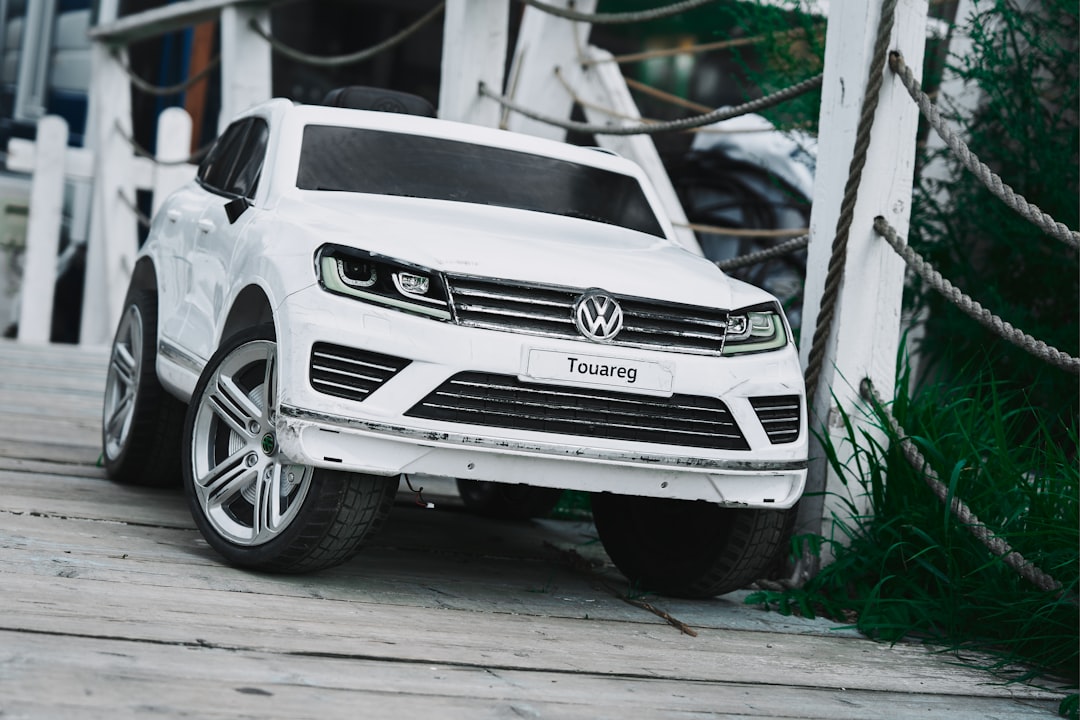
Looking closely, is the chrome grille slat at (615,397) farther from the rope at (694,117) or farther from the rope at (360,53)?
the rope at (360,53)

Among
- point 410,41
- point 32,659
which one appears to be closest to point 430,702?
point 32,659

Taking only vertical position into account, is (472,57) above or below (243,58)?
below

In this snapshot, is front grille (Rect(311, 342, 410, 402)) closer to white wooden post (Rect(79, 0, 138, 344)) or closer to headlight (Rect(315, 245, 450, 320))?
headlight (Rect(315, 245, 450, 320))

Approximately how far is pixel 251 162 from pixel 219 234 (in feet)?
1.43

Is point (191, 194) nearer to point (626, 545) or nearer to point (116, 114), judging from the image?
point (626, 545)

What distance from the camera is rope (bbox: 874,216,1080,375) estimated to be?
398cm

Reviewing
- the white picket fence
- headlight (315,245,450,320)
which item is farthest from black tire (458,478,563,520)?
the white picket fence

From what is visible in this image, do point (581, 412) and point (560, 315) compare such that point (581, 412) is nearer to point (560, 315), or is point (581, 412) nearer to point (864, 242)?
point (560, 315)

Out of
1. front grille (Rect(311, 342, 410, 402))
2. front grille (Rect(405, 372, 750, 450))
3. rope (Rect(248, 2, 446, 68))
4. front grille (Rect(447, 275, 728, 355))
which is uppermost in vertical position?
rope (Rect(248, 2, 446, 68))

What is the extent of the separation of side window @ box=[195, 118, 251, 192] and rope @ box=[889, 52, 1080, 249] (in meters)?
2.35

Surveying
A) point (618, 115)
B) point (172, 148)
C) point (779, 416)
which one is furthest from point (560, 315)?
point (172, 148)

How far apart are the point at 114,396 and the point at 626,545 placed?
2.13 m

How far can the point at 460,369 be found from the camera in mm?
3641

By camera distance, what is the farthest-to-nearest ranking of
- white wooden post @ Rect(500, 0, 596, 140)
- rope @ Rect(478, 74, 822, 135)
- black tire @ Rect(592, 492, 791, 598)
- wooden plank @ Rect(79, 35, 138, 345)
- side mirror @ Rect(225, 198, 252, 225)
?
wooden plank @ Rect(79, 35, 138, 345) < white wooden post @ Rect(500, 0, 596, 140) < rope @ Rect(478, 74, 822, 135) < side mirror @ Rect(225, 198, 252, 225) < black tire @ Rect(592, 492, 791, 598)
